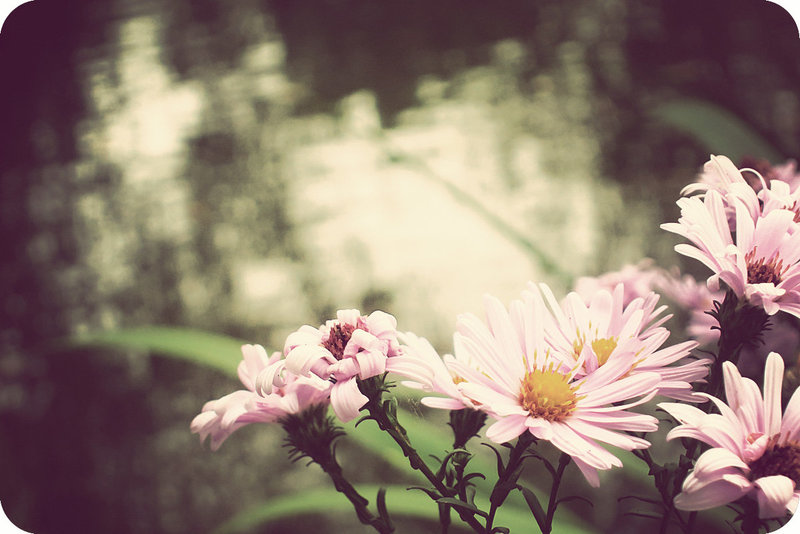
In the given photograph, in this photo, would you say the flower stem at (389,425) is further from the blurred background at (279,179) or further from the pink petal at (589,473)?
the blurred background at (279,179)

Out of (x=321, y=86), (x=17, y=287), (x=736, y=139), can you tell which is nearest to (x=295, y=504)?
(x=736, y=139)

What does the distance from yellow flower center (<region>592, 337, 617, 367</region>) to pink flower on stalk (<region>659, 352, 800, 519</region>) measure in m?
0.03

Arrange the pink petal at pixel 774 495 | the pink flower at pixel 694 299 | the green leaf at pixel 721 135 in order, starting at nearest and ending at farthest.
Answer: the pink petal at pixel 774 495 → the pink flower at pixel 694 299 → the green leaf at pixel 721 135

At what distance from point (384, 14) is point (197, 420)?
0.63m

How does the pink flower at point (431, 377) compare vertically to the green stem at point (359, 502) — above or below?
above

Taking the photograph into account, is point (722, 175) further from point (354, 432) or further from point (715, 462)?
point (354, 432)

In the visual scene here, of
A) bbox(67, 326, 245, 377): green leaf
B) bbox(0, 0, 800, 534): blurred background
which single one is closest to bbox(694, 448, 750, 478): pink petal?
bbox(67, 326, 245, 377): green leaf

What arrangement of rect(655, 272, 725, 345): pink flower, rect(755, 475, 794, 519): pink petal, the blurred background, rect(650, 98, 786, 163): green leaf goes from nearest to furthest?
rect(755, 475, 794, 519): pink petal → rect(655, 272, 725, 345): pink flower → rect(650, 98, 786, 163): green leaf → the blurred background

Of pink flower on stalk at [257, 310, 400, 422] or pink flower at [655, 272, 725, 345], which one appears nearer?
pink flower on stalk at [257, 310, 400, 422]

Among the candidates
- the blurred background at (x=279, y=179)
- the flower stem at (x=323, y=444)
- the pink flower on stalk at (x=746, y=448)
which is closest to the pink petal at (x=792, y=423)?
the pink flower on stalk at (x=746, y=448)

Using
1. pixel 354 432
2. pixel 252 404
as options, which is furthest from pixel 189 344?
pixel 252 404

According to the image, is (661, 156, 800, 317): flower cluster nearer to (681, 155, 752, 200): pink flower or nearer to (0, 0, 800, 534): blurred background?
(681, 155, 752, 200): pink flower

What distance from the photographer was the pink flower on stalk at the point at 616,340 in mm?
148

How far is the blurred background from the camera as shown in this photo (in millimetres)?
583
